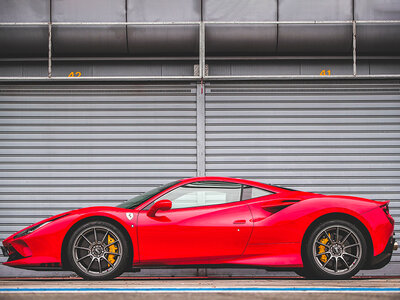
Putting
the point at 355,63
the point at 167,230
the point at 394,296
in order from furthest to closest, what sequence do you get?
the point at 355,63 → the point at 167,230 → the point at 394,296

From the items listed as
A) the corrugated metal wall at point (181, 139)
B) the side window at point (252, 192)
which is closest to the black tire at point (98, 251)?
the side window at point (252, 192)

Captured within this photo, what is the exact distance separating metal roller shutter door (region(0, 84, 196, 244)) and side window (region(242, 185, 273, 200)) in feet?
12.4

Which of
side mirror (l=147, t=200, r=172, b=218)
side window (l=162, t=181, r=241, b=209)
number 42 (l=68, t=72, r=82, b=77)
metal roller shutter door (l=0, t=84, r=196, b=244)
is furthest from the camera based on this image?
number 42 (l=68, t=72, r=82, b=77)

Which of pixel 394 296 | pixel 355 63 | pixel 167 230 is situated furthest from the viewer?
pixel 355 63

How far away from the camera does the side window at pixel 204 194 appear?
5.80 m

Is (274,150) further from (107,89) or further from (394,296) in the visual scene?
(394,296)

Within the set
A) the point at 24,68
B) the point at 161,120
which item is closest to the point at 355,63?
the point at 161,120

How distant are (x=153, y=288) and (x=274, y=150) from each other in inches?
233

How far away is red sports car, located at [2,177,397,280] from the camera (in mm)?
5527

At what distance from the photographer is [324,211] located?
18.5 ft

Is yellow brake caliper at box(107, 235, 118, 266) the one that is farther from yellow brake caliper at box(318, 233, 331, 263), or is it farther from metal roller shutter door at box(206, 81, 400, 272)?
metal roller shutter door at box(206, 81, 400, 272)

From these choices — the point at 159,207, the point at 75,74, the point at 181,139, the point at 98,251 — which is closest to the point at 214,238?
the point at 159,207

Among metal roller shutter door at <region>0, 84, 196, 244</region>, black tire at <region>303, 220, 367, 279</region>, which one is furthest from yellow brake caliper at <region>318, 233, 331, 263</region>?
metal roller shutter door at <region>0, 84, 196, 244</region>

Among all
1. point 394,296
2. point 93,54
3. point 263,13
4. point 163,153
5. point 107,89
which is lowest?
point 394,296
